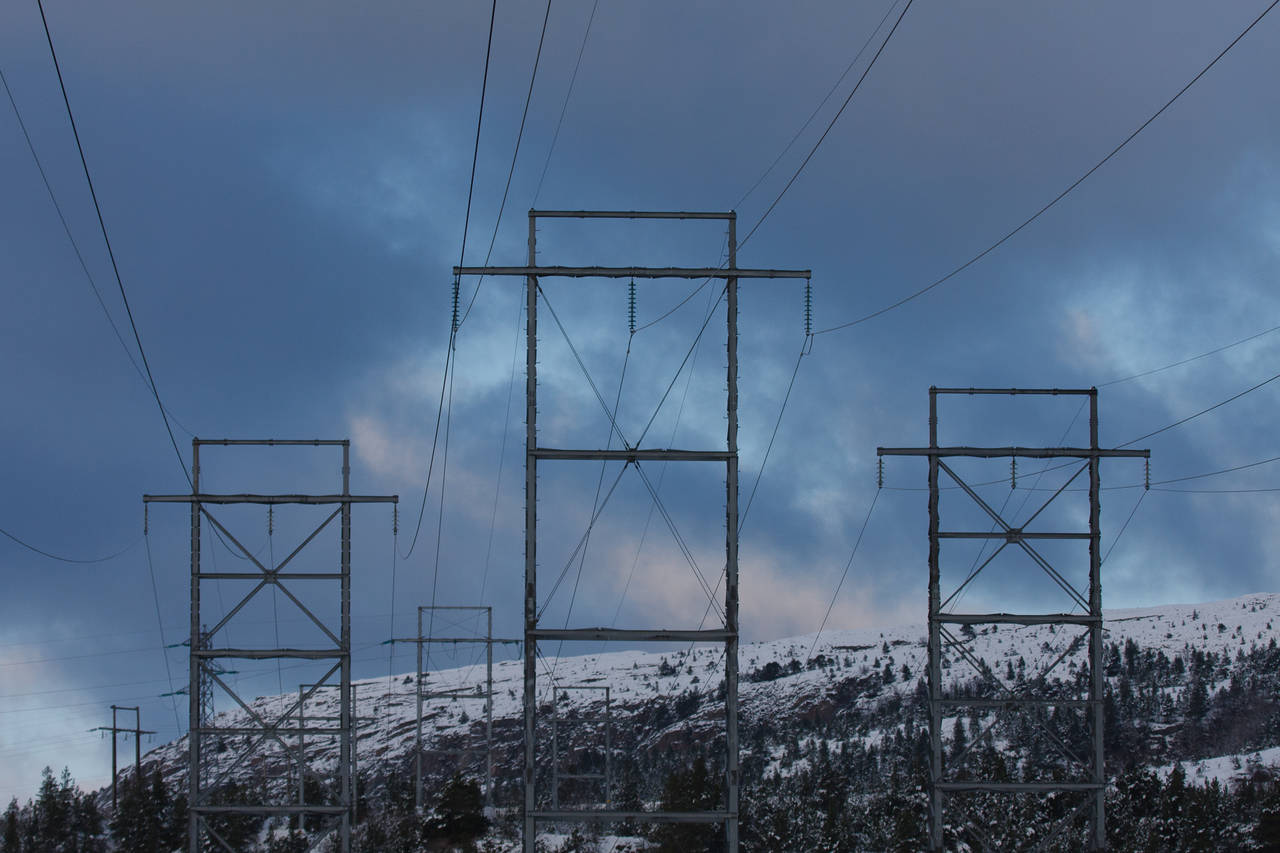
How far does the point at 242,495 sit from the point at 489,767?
94.6 ft

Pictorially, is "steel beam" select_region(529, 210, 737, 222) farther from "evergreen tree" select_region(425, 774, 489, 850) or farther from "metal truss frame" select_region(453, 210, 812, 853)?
"evergreen tree" select_region(425, 774, 489, 850)

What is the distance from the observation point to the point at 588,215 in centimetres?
3284

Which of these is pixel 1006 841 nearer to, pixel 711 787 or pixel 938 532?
pixel 711 787

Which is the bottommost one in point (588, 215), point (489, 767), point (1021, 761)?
point (1021, 761)

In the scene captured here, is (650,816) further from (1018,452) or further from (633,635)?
(1018,452)

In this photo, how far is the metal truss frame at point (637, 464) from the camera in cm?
3145

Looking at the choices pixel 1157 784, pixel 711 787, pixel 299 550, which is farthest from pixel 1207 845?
pixel 299 550

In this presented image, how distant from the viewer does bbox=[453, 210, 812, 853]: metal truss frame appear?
31.5 meters

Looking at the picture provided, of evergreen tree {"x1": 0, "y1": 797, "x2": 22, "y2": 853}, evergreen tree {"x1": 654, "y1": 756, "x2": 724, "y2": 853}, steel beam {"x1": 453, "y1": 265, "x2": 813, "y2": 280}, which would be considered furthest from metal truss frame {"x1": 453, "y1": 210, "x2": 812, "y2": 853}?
evergreen tree {"x1": 0, "y1": 797, "x2": 22, "y2": 853}

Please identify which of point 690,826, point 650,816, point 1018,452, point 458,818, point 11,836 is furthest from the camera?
point 11,836

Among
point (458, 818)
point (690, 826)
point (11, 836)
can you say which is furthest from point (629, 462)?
point (11, 836)

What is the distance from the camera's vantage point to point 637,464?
31.5 metres

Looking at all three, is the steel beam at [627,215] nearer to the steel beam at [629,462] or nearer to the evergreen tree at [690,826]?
the steel beam at [629,462]

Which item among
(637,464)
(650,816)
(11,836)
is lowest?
(11,836)
